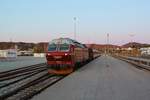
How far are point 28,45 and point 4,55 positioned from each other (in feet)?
395

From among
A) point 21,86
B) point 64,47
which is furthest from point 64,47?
point 21,86

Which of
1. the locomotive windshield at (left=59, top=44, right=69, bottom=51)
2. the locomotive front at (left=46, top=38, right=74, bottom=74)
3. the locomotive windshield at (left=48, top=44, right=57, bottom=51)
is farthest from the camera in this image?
the locomotive windshield at (left=48, top=44, right=57, bottom=51)

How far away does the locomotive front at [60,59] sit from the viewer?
2539 centimetres

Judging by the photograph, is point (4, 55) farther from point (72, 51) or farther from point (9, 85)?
point (9, 85)

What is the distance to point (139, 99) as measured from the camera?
36.3ft

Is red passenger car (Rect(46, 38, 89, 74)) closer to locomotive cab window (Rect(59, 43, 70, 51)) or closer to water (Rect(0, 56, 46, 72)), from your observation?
locomotive cab window (Rect(59, 43, 70, 51))

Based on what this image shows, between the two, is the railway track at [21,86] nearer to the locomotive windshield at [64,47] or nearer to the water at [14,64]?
the locomotive windshield at [64,47]

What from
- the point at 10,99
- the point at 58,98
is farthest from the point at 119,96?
the point at 10,99

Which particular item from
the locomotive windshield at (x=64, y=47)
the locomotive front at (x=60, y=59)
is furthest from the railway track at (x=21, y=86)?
the locomotive windshield at (x=64, y=47)

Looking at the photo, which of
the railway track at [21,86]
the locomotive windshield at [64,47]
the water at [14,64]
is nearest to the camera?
the railway track at [21,86]

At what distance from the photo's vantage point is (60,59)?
25.5 m

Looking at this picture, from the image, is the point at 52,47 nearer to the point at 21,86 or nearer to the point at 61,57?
the point at 61,57

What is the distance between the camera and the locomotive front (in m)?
25.4

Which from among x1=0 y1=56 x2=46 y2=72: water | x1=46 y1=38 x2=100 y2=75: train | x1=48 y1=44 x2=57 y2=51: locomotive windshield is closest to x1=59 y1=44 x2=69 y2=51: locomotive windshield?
x1=46 y1=38 x2=100 y2=75: train
